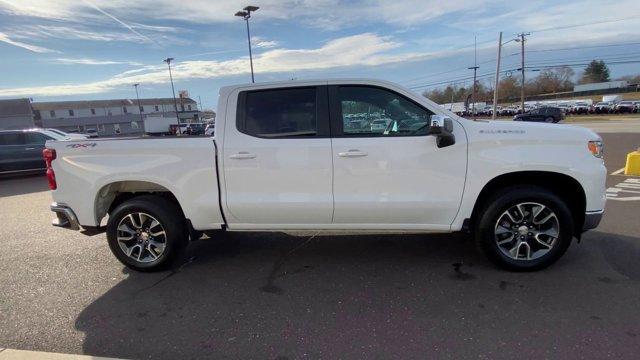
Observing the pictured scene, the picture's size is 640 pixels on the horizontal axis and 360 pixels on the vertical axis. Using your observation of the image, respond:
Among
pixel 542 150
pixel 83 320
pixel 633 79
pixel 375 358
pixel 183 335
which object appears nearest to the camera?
pixel 375 358

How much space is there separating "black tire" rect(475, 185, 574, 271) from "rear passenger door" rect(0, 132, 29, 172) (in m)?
14.8

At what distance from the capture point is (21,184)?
496 inches

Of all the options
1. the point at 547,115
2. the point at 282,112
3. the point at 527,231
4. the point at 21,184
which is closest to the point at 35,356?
the point at 282,112

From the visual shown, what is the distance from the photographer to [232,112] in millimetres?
4355

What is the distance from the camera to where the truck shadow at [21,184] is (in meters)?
11.1

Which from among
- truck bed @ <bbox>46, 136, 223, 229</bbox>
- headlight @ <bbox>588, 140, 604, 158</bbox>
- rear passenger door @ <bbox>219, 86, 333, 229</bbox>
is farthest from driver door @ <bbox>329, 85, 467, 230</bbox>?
truck bed @ <bbox>46, 136, 223, 229</bbox>

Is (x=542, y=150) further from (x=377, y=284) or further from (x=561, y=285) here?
(x=377, y=284)

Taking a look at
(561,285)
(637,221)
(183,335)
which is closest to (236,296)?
(183,335)

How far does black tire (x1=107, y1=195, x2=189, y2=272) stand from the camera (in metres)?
4.52

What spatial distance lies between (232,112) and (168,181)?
3.13 ft

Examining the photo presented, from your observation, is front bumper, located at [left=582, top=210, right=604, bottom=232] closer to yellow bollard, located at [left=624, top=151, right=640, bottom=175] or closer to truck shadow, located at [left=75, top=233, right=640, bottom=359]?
truck shadow, located at [left=75, top=233, right=640, bottom=359]

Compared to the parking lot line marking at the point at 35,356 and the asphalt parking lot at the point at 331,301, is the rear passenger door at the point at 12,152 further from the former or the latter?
the parking lot line marking at the point at 35,356

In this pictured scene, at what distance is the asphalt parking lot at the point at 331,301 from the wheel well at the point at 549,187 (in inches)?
21.9

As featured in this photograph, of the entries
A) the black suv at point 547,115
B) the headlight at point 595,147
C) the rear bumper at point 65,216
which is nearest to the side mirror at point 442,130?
the headlight at point 595,147
